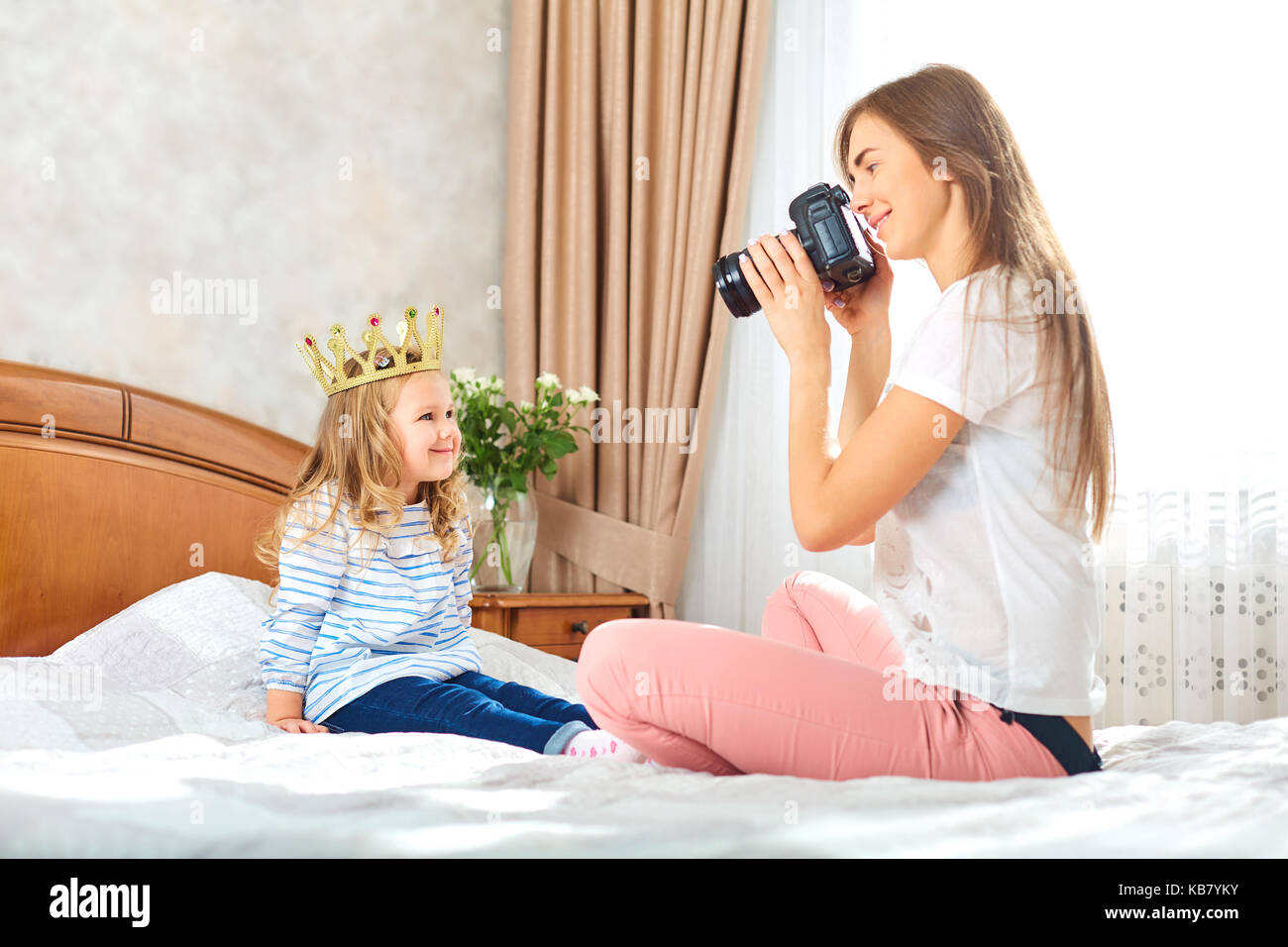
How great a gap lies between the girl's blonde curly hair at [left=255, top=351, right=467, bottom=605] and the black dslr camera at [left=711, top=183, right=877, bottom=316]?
0.65m

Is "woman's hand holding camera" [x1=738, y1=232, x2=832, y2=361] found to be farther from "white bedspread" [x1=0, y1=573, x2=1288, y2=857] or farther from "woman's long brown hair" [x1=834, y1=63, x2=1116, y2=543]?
"white bedspread" [x1=0, y1=573, x2=1288, y2=857]

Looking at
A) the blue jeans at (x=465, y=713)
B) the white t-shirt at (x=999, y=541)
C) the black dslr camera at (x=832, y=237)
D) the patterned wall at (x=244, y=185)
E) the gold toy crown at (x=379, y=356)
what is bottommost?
the blue jeans at (x=465, y=713)

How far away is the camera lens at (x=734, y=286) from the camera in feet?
3.73

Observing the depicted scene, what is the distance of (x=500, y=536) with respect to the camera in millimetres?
2160

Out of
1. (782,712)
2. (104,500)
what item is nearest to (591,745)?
(782,712)

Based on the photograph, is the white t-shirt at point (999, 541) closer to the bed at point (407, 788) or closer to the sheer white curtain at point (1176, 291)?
the bed at point (407, 788)

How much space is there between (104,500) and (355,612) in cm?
68

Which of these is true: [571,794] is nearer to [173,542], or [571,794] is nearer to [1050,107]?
[173,542]

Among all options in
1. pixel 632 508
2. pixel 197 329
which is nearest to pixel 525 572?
pixel 632 508

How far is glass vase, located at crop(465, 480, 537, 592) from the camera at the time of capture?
216 centimetres

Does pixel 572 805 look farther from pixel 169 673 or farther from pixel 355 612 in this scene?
pixel 169 673

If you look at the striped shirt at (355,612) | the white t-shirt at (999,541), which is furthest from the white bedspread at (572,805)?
the striped shirt at (355,612)

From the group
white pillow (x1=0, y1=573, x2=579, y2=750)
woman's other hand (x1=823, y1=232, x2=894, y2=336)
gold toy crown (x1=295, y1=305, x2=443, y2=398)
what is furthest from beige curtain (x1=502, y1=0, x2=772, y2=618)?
woman's other hand (x1=823, y1=232, x2=894, y2=336)

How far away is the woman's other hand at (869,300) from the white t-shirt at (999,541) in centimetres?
21
